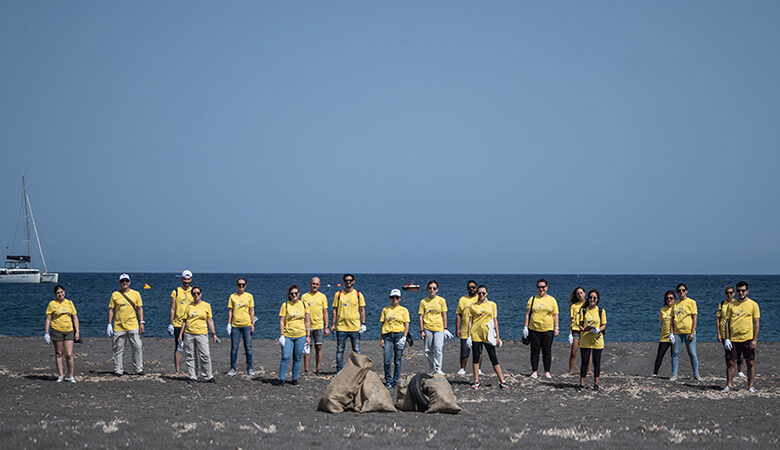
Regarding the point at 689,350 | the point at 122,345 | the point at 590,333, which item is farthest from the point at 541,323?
the point at 122,345

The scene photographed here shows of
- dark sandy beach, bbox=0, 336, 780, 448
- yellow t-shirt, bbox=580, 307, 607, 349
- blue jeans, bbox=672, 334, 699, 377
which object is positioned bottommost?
dark sandy beach, bbox=0, 336, 780, 448

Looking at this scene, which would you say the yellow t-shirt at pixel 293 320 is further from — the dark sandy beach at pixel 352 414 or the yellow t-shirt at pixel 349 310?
the dark sandy beach at pixel 352 414

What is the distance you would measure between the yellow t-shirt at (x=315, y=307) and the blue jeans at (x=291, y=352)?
1.40 meters

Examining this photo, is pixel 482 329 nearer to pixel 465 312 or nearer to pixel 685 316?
pixel 465 312

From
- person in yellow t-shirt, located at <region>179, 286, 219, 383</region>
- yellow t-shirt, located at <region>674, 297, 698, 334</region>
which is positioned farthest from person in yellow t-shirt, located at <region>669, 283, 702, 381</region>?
person in yellow t-shirt, located at <region>179, 286, 219, 383</region>

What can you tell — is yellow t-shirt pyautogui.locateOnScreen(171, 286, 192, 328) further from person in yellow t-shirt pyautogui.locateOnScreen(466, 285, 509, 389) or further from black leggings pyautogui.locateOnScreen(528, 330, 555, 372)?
black leggings pyautogui.locateOnScreen(528, 330, 555, 372)

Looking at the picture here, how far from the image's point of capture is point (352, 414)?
466 inches

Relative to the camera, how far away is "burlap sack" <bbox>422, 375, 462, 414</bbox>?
466 inches

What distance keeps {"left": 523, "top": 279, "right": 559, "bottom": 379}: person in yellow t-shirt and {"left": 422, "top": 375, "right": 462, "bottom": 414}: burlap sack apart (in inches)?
192

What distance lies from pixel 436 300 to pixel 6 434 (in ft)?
29.4

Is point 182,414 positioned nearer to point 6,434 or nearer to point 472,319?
point 6,434

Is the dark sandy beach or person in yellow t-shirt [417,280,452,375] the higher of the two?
person in yellow t-shirt [417,280,452,375]

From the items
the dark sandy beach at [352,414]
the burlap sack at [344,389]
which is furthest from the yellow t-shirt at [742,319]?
the burlap sack at [344,389]

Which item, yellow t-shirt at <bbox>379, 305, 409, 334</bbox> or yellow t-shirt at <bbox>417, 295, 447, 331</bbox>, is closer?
yellow t-shirt at <bbox>379, 305, 409, 334</bbox>
